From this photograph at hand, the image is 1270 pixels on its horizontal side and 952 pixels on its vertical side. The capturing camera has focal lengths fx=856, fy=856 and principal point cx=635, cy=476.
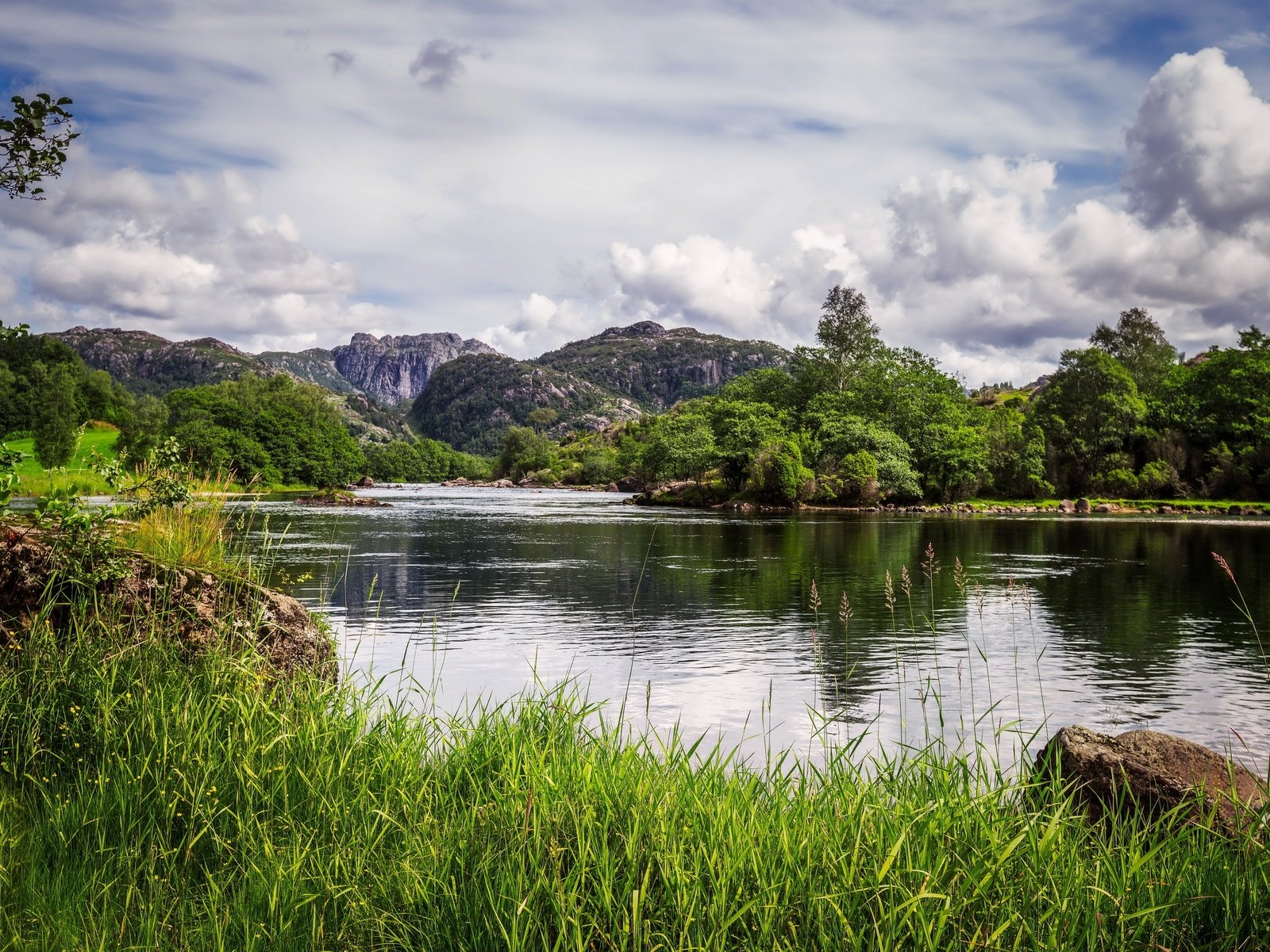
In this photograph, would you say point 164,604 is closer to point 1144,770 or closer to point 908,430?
point 1144,770

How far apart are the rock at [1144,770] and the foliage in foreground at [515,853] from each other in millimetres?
1196

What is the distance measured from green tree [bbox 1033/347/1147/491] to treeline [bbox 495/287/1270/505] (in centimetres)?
16

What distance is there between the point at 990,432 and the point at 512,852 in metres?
97.2

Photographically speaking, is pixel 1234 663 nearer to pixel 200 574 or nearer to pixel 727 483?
pixel 200 574

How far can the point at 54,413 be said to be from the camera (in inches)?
3593

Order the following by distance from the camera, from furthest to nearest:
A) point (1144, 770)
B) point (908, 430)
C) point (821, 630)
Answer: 1. point (908, 430)
2. point (821, 630)
3. point (1144, 770)

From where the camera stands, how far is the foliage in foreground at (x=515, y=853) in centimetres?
374

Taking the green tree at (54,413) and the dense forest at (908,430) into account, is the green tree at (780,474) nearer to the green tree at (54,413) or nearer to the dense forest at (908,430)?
the dense forest at (908,430)

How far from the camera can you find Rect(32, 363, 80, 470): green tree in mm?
77562

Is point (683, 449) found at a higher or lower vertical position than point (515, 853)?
higher

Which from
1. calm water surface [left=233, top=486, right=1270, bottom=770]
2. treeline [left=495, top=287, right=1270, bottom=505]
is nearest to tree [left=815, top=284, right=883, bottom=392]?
treeline [left=495, top=287, right=1270, bottom=505]

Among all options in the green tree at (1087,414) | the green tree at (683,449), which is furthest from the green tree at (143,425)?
the green tree at (1087,414)

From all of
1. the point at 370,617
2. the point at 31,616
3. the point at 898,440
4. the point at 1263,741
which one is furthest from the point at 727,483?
the point at 31,616

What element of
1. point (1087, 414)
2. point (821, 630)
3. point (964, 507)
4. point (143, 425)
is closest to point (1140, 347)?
point (1087, 414)
